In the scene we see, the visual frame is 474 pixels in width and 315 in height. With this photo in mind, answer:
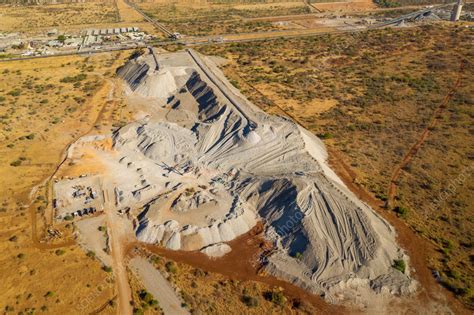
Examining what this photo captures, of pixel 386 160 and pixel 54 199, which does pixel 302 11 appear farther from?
pixel 54 199

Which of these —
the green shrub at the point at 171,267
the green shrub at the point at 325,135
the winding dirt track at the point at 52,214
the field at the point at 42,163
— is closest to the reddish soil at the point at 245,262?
the green shrub at the point at 171,267

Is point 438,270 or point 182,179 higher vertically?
point 182,179

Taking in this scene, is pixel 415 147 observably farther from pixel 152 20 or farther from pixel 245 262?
pixel 152 20

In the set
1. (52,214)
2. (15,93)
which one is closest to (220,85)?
(52,214)

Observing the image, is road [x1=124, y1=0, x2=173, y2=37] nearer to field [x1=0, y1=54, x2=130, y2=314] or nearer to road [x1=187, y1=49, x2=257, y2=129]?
field [x1=0, y1=54, x2=130, y2=314]

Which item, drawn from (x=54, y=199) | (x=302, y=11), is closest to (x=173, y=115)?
(x=54, y=199)
